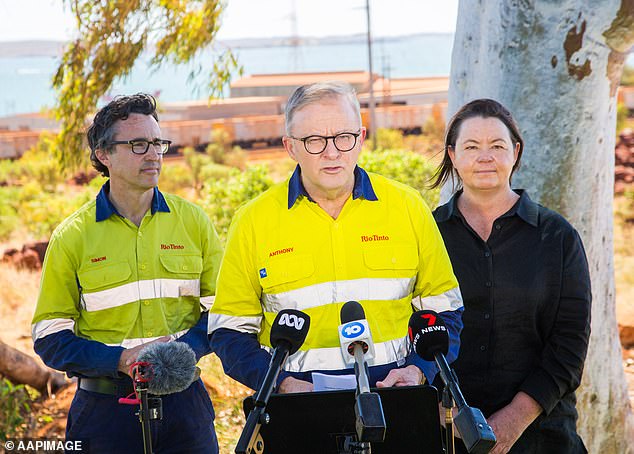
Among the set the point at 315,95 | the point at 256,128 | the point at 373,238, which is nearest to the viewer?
the point at 315,95

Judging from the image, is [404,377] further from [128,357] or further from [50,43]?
[50,43]

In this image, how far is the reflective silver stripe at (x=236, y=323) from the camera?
301 centimetres

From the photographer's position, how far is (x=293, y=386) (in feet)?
9.22

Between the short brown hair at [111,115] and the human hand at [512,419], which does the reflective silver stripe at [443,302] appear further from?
the short brown hair at [111,115]

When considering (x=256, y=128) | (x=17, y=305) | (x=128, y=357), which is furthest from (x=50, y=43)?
(x=128, y=357)

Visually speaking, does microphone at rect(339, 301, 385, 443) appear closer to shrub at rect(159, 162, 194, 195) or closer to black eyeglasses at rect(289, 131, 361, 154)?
black eyeglasses at rect(289, 131, 361, 154)

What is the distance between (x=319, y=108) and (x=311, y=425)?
39.5 inches

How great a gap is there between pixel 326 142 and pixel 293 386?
2.56 feet

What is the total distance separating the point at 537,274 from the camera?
3.39 meters

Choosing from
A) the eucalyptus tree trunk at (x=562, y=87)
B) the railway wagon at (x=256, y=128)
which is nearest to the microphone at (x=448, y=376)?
the eucalyptus tree trunk at (x=562, y=87)

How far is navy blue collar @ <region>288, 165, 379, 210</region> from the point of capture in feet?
10.0

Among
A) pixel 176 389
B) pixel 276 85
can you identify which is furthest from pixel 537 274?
pixel 276 85

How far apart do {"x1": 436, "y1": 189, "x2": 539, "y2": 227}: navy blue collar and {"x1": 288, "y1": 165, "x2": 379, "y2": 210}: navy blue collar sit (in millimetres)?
582

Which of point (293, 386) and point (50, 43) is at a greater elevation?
point (50, 43)
